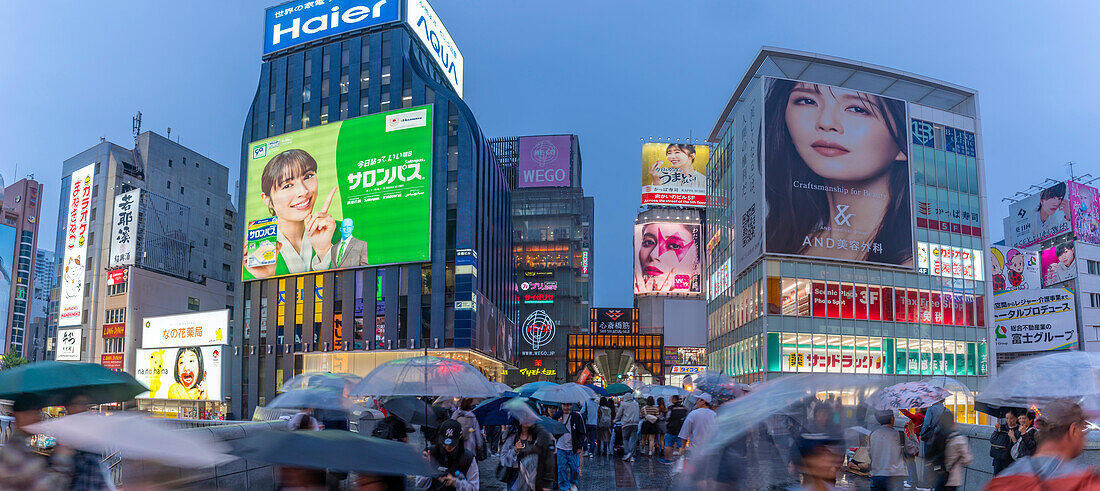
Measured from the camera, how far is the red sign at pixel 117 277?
65188 millimetres

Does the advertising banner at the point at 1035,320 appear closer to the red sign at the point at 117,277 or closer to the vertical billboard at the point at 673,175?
the vertical billboard at the point at 673,175

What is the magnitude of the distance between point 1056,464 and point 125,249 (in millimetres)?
72525

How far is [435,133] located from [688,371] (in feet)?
151

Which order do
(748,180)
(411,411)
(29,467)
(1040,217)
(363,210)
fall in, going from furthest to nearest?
1. (1040,217)
2. (363,210)
3. (748,180)
4. (411,411)
5. (29,467)

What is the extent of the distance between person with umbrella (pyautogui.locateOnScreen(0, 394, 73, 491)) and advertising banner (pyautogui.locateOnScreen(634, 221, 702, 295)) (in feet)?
270

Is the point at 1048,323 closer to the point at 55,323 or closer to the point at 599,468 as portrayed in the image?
the point at 599,468

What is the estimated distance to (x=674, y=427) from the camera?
17453mm

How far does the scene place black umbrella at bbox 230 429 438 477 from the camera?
409 cm

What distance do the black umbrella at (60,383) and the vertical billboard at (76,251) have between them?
70.5 metres


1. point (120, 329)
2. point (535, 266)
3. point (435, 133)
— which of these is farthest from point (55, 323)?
point (535, 266)

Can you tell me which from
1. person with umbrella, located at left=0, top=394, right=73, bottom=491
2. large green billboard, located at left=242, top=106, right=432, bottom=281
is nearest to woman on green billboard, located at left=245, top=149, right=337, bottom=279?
large green billboard, located at left=242, top=106, right=432, bottom=281

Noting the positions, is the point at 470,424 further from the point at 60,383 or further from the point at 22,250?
the point at 22,250

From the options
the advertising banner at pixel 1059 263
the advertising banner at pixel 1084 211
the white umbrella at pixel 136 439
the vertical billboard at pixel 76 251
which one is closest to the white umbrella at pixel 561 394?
the white umbrella at pixel 136 439

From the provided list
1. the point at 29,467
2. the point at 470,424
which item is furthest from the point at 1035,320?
the point at 29,467
